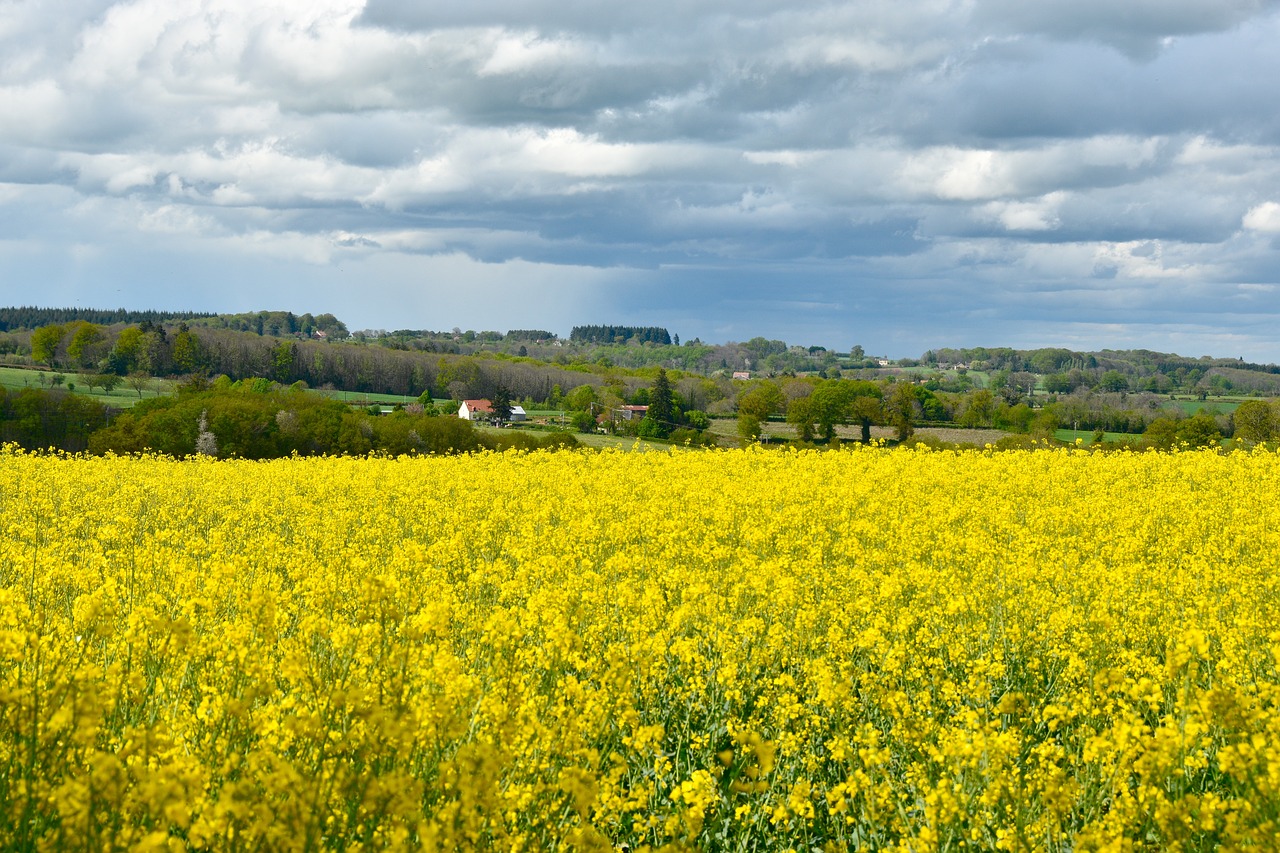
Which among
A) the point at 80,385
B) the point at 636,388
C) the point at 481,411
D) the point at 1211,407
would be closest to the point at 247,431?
the point at 481,411

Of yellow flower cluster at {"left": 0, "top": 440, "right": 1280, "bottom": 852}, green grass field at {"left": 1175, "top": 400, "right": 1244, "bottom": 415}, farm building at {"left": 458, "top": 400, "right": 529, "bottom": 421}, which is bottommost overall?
farm building at {"left": 458, "top": 400, "right": 529, "bottom": 421}

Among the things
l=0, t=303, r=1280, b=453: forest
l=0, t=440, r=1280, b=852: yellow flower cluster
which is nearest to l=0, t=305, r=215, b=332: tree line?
l=0, t=303, r=1280, b=453: forest

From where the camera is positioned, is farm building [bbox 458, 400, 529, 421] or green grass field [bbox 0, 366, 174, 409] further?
farm building [bbox 458, 400, 529, 421]

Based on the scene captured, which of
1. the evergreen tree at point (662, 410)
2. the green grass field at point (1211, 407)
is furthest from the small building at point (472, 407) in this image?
the green grass field at point (1211, 407)

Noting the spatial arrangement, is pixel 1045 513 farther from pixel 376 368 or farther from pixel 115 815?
pixel 376 368

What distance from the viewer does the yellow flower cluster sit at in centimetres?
431

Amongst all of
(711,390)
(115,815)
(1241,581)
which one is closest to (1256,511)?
(1241,581)

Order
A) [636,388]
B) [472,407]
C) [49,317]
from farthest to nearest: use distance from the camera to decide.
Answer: [49,317] < [636,388] < [472,407]

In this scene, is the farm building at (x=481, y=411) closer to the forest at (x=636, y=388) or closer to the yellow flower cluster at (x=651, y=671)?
the forest at (x=636, y=388)

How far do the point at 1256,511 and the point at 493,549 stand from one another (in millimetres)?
12522

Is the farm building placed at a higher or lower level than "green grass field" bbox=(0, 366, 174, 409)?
lower

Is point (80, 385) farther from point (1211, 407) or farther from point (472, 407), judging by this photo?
point (1211, 407)

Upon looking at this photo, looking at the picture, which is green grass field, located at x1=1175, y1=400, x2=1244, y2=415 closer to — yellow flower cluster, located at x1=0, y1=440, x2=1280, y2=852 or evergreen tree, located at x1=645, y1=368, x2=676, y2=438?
evergreen tree, located at x1=645, y1=368, x2=676, y2=438

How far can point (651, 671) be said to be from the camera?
7.71 meters
